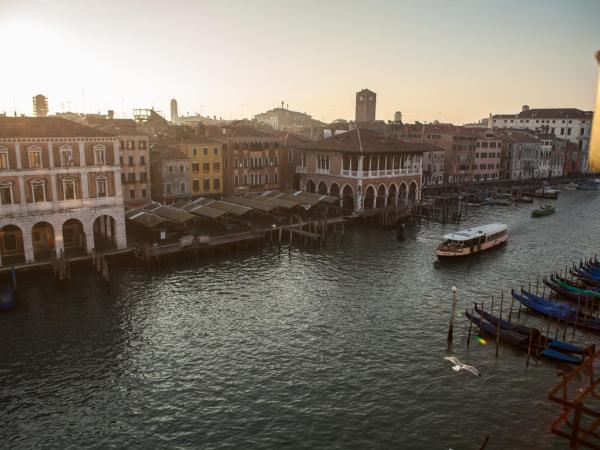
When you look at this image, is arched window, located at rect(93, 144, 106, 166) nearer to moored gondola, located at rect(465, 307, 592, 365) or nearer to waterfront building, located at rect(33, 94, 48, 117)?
waterfront building, located at rect(33, 94, 48, 117)

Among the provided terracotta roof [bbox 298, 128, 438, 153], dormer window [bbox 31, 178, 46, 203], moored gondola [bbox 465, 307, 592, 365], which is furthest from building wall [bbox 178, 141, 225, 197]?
moored gondola [bbox 465, 307, 592, 365]

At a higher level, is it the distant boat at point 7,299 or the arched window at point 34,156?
the arched window at point 34,156

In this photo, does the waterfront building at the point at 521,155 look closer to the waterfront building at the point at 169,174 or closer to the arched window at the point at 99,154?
the waterfront building at the point at 169,174

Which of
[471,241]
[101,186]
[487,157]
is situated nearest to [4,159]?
[101,186]

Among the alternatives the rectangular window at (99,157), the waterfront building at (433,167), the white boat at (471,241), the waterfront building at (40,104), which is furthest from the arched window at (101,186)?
the waterfront building at (433,167)

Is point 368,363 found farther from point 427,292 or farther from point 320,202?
point 320,202

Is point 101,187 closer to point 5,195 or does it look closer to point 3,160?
point 5,195

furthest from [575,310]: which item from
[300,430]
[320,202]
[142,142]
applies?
[142,142]
